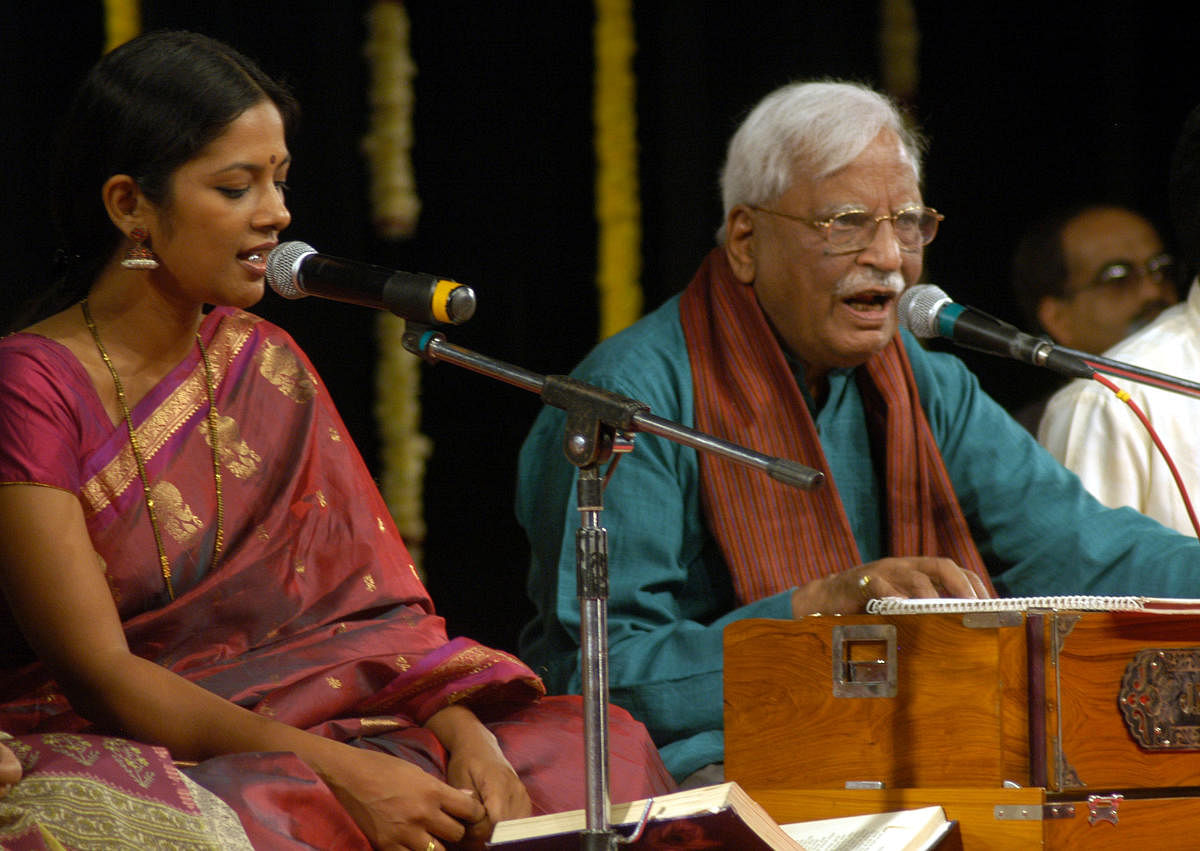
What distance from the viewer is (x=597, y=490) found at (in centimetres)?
182

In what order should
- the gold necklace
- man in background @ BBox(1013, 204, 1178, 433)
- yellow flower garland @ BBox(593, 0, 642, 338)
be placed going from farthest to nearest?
man in background @ BBox(1013, 204, 1178, 433) → yellow flower garland @ BBox(593, 0, 642, 338) → the gold necklace

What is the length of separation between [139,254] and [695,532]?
1.11 m

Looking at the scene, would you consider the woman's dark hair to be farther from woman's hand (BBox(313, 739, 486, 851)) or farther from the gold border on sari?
woman's hand (BBox(313, 739, 486, 851))

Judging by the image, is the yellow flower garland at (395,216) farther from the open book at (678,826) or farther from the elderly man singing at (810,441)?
the open book at (678,826)

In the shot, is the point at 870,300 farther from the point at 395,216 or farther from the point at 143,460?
the point at 143,460

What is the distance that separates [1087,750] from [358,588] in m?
1.07

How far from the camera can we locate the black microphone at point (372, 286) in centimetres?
189

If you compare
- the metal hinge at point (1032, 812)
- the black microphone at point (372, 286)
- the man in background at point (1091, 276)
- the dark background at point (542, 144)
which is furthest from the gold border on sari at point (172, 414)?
the man in background at point (1091, 276)

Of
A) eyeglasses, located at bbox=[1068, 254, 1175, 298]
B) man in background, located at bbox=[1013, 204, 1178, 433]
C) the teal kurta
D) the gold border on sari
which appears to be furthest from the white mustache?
eyeglasses, located at bbox=[1068, 254, 1175, 298]

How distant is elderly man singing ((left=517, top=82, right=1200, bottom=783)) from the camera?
2.88m

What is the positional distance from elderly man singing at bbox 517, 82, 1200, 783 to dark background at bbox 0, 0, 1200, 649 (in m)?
0.74

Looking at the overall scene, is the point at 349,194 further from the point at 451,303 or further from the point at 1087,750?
the point at 1087,750

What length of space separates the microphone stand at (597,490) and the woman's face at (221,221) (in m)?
0.70

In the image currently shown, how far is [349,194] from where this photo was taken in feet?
11.8
